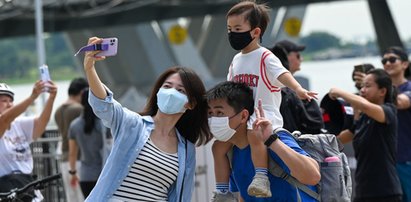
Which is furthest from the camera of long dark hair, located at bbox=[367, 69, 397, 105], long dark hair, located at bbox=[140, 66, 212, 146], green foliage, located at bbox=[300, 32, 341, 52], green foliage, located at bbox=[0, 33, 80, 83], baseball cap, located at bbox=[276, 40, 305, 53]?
green foliage, located at bbox=[300, 32, 341, 52]

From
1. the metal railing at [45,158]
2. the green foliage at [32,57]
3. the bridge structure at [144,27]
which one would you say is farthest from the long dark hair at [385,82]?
the green foliage at [32,57]

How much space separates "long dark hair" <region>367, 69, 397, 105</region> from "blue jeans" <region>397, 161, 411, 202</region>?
2.85 ft

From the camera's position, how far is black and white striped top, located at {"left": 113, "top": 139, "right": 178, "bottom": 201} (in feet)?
19.1

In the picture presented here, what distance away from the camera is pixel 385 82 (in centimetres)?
910

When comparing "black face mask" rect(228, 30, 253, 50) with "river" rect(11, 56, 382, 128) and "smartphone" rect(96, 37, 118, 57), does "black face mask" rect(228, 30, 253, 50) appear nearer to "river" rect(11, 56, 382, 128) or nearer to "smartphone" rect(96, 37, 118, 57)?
"smartphone" rect(96, 37, 118, 57)

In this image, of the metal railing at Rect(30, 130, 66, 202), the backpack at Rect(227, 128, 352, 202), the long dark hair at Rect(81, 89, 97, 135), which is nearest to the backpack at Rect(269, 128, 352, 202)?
the backpack at Rect(227, 128, 352, 202)

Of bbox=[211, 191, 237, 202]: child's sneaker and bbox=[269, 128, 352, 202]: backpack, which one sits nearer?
bbox=[269, 128, 352, 202]: backpack

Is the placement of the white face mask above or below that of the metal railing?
below

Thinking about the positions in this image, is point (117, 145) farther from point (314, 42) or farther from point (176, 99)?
point (314, 42)

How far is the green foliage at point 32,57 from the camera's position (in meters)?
43.7

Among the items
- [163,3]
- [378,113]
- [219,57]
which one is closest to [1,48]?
[219,57]

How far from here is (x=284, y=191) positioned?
573 cm

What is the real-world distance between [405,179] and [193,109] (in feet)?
13.8

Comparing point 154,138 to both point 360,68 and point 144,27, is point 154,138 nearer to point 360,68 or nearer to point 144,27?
point 360,68
